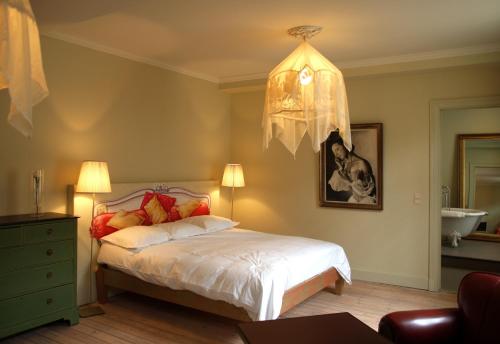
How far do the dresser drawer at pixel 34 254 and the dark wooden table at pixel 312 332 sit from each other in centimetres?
221

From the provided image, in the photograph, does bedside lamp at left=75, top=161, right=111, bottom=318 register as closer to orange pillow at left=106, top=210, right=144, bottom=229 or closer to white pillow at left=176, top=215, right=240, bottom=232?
orange pillow at left=106, top=210, right=144, bottom=229

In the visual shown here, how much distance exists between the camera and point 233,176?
18.5ft

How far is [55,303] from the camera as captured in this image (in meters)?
3.45

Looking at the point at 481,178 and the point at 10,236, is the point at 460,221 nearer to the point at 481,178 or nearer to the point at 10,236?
the point at 481,178

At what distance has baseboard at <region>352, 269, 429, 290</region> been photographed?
4.73m

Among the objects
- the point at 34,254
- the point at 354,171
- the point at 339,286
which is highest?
the point at 354,171

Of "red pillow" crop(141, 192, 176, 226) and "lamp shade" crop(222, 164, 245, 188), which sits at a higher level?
"lamp shade" crop(222, 164, 245, 188)

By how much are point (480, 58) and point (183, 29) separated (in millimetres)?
3141

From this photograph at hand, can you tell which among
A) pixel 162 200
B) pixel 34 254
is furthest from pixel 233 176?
pixel 34 254

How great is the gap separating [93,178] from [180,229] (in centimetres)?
109

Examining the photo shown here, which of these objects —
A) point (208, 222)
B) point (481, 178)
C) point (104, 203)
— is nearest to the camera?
point (104, 203)

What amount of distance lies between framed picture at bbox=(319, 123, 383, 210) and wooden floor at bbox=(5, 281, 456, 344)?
109cm

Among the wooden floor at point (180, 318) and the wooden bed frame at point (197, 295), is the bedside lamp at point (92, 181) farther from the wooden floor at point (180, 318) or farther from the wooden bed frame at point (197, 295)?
the wooden bed frame at point (197, 295)

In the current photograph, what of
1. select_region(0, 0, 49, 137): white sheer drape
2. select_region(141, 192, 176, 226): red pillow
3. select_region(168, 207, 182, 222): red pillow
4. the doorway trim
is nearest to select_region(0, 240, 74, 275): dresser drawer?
Answer: select_region(141, 192, 176, 226): red pillow
